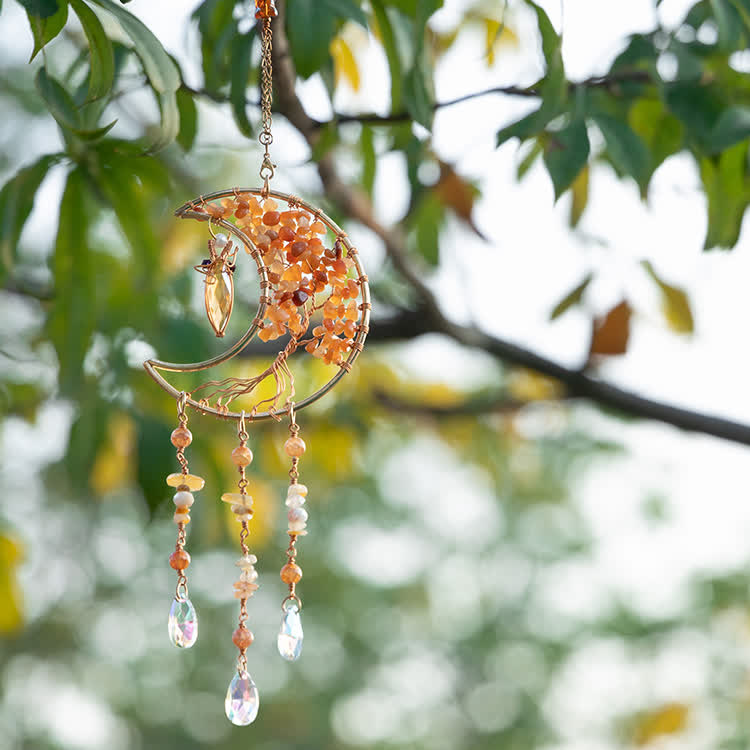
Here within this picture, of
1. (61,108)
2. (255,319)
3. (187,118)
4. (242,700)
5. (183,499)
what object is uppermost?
(187,118)

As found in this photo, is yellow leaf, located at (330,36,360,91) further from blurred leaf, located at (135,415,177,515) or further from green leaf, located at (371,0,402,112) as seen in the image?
blurred leaf, located at (135,415,177,515)

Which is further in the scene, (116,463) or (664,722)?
(664,722)

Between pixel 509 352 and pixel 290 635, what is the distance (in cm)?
54

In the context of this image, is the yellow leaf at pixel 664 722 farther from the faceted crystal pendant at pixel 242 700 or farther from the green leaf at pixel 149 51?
the green leaf at pixel 149 51

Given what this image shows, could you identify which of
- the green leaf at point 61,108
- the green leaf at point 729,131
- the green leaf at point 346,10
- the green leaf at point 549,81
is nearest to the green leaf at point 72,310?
the green leaf at point 61,108

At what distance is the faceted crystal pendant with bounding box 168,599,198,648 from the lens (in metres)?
0.56

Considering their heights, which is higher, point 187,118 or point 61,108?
point 187,118

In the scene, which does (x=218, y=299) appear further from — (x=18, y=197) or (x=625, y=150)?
(x=625, y=150)

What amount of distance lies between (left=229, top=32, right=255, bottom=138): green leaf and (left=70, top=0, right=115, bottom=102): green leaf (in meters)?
0.13

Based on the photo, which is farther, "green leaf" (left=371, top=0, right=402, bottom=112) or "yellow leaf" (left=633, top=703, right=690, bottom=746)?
"yellow leaf" (left=633, top=703, right=690, bottom=746)

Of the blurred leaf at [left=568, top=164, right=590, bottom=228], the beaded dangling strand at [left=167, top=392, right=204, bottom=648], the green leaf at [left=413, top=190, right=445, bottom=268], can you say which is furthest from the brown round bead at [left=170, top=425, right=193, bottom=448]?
the green leaf at [left=413, top=190, right=445, bottom=268]

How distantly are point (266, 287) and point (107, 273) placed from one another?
1.88ft

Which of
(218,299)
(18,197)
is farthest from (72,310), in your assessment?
(218,299)

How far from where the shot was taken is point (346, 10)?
61cm
